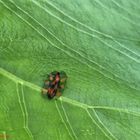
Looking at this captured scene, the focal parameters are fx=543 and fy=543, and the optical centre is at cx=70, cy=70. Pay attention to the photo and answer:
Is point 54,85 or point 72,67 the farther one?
point 72,67

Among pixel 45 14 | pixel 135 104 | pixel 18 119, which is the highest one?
pixel 45 14

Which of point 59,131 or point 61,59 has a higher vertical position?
point 61,59

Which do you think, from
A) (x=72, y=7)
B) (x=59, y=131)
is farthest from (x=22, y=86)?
(x=72, y=7)

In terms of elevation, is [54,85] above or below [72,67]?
below

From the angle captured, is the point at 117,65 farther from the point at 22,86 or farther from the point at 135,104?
the point at 22,86
